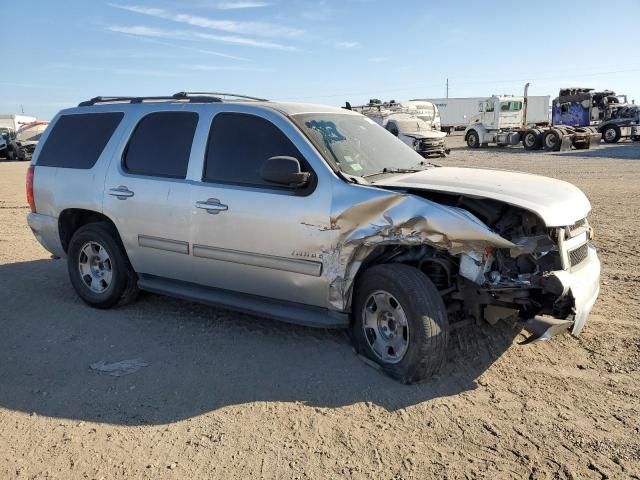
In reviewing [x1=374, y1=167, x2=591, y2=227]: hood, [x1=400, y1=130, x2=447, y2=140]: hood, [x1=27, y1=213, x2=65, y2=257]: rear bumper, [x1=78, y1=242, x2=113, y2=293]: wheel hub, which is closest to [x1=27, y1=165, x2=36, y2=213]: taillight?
[x1=27, y1=213, x2=65, y2=257]: rear bumper

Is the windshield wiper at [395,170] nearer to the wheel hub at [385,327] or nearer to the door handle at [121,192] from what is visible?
the wheel hub at [385,327]

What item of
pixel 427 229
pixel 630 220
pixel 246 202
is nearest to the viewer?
pixel 427 229

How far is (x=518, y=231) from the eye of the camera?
13.1 ft

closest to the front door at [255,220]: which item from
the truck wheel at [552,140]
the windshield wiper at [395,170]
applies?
the windshield wiper at [395,170]

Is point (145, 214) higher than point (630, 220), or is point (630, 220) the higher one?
point (145, 214)

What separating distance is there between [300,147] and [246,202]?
634mm

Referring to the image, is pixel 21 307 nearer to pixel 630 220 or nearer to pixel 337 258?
pixel 337 258

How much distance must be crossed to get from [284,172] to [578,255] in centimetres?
232

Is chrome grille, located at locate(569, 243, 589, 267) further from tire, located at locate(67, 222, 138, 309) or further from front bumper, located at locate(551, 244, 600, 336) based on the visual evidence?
tire, located at locate(67, 222, 138, 309)

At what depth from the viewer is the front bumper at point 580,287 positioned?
3.76 m

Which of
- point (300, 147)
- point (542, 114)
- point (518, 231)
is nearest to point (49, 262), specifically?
point (300, 147)

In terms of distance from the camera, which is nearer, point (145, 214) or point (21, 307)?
point (145, 214)

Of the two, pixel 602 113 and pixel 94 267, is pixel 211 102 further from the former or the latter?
pixel 602 113

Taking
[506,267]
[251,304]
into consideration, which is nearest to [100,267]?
[251,304]
